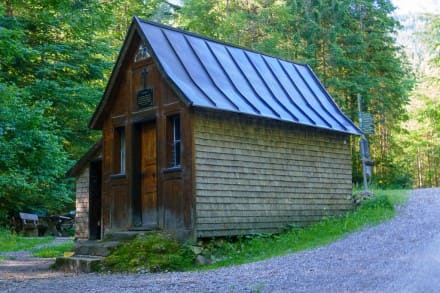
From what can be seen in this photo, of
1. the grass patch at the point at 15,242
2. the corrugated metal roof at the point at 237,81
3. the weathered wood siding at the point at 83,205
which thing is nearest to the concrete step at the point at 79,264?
the corrugated metal roof at the point at 237,81

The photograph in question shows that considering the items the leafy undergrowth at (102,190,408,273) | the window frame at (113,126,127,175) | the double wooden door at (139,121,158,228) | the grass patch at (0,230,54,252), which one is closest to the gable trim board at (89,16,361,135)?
the window frame at (113,126,127,175)

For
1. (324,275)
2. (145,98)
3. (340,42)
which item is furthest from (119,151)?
(340,42)

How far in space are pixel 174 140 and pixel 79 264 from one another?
3.49 metres

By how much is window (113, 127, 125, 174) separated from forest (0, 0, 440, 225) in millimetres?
3261

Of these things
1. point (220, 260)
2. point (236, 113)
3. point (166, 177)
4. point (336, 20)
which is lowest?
point (220, 260)

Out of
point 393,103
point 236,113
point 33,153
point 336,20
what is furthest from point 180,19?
point 236,113

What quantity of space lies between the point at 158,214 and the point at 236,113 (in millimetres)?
2977

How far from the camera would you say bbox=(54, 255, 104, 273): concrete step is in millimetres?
11797

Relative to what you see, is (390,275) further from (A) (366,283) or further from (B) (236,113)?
(B) (236,113)

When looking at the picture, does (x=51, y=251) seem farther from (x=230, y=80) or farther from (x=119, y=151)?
(x=230, y=80)

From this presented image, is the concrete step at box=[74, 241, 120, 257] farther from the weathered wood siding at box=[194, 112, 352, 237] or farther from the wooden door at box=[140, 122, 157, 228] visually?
the weathered wood siding at box=[194, 112, 352, 237]

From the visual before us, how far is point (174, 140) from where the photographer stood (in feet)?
41.9

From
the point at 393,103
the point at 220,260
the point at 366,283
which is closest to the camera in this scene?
the point at 366,283

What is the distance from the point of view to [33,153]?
619 inches
